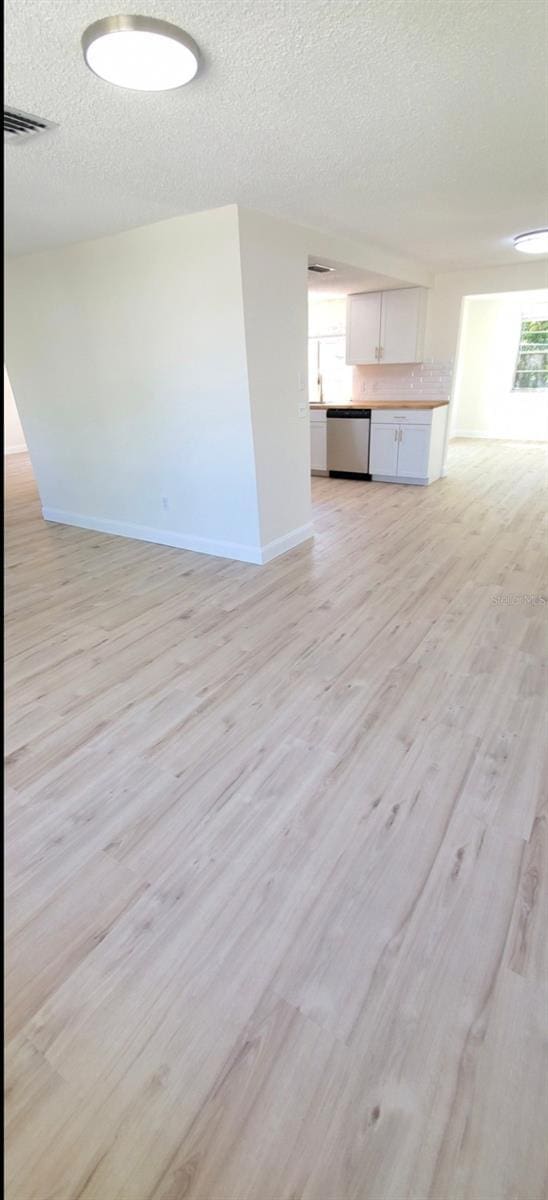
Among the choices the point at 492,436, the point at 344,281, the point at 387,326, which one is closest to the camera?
the point at 344,281

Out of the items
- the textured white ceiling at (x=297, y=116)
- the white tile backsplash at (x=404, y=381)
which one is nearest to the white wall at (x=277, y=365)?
the textured white ceiling at (x=297, y=116)

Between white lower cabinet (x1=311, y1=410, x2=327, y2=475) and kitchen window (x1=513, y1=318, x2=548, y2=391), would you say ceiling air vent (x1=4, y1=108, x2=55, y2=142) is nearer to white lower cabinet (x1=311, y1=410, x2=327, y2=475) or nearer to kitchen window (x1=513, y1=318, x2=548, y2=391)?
white lower cabinet (x1=311, y1=410, x2=327, y2=475)

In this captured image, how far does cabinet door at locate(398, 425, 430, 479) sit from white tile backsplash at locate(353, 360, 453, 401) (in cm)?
82

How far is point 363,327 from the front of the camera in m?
6.23

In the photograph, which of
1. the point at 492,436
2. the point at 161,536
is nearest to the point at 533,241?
the point at 161,536

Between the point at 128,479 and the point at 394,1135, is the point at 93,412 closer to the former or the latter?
the point at 128,479

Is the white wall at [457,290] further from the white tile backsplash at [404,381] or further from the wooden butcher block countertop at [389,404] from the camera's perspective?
the wooden butcher block countertop at [389,404]

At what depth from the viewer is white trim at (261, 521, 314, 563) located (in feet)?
13.5

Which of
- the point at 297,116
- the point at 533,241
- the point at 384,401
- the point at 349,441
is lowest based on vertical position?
the point at 349,441

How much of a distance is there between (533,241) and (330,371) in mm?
3258

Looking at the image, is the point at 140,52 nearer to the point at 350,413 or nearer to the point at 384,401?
the point at 350,413

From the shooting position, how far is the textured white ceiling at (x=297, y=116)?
1.60 metres

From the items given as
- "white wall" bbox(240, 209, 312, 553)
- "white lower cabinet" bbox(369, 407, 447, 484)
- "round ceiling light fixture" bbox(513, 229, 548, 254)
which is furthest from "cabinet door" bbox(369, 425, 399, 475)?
"white wall" bbox(240, 209, 312, 553)

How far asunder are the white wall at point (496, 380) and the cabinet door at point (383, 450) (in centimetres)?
302
